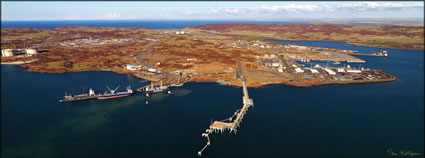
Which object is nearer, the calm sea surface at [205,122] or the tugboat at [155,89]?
the calm sea surface at [205,122]

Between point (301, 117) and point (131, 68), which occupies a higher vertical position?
point (131, 68)

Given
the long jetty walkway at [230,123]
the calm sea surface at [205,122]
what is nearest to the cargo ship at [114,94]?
the calm sea surface at [205,122]

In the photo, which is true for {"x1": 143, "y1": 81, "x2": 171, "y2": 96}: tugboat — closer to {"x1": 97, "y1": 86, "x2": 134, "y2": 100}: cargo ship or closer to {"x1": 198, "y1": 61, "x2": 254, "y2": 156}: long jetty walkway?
{"x1": 97, "y1": 86, "x2": 134, "y2": 100}: cargo ship

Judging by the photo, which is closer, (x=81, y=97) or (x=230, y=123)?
(x=230, y=123)

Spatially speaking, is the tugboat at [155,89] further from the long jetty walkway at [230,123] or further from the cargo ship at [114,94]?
the long jetty walkway at [230,123]

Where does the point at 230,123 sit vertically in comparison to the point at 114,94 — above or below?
below

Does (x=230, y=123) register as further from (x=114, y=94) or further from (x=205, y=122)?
(x=114, y=94)

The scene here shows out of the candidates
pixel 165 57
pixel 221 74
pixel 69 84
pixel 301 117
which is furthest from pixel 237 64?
pixel 69 84

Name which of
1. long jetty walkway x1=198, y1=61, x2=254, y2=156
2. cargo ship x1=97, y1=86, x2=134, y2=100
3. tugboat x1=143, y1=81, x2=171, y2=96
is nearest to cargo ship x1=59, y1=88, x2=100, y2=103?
cargo ship x1=97, y1=86, x2=134, y2=100

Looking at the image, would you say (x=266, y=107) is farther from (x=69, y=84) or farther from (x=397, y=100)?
(x=69, y=84)

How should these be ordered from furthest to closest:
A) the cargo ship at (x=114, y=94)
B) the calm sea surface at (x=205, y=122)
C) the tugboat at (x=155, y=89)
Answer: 1. the tugboat at (x=155, y=89)
2. the cargo ship at (x=114, y=94)
3. the calm sea surface at (x=205, y=122)

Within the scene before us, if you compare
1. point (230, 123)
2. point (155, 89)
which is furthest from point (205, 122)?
point (155, 89)
